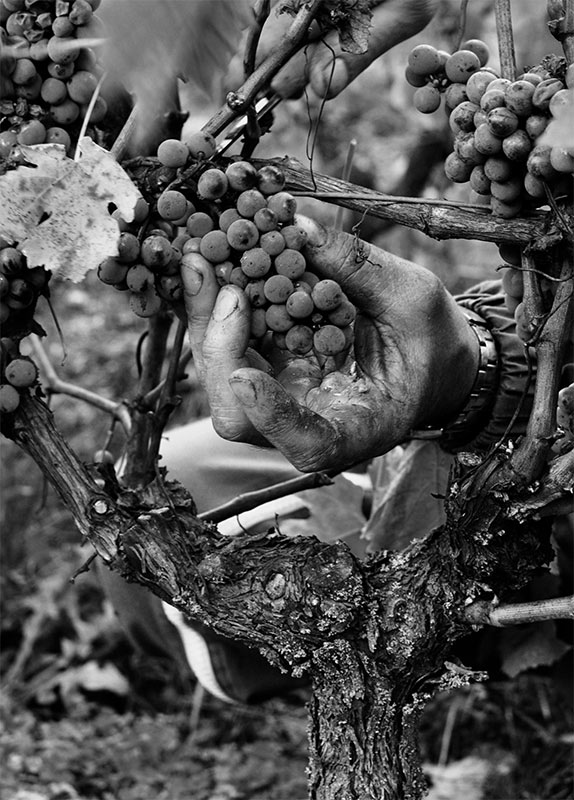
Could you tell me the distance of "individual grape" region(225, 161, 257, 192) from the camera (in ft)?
2.99

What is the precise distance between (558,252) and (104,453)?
62 cm

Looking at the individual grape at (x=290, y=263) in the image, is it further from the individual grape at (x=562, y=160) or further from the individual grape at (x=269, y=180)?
the individual grape at (x=562, y=160)

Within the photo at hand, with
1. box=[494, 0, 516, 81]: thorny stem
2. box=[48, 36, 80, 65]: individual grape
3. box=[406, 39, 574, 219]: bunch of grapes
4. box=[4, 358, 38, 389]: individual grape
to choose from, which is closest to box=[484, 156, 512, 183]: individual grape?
box=[406, 39, 574, 219]: bunch of grapes

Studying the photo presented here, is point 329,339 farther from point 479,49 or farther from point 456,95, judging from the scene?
point 479,49

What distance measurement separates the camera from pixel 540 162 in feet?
2.83

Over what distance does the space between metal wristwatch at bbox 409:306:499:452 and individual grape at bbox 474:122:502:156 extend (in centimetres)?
32

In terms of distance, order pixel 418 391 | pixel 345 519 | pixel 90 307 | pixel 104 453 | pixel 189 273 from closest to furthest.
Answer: pixel 189 273 → pixel 418 391 → pixel 104 453 → pixel 345 519 → pixel 90 307

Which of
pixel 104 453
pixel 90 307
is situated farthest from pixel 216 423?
pixel 90 307

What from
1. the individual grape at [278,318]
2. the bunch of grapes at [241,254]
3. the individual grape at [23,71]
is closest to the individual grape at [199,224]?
the bunch of grapes at [241,254]

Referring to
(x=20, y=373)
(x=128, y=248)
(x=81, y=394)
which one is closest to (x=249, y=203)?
(x=128, y=248)

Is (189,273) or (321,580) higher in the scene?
(189,273)

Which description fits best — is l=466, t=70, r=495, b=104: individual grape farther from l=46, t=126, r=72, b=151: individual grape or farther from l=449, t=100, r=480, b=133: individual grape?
l=46, t=126, r=72, b=151: individual grape

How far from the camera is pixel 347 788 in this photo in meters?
1.02

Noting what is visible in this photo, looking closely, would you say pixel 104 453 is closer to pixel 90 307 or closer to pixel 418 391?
pixel 418 391
